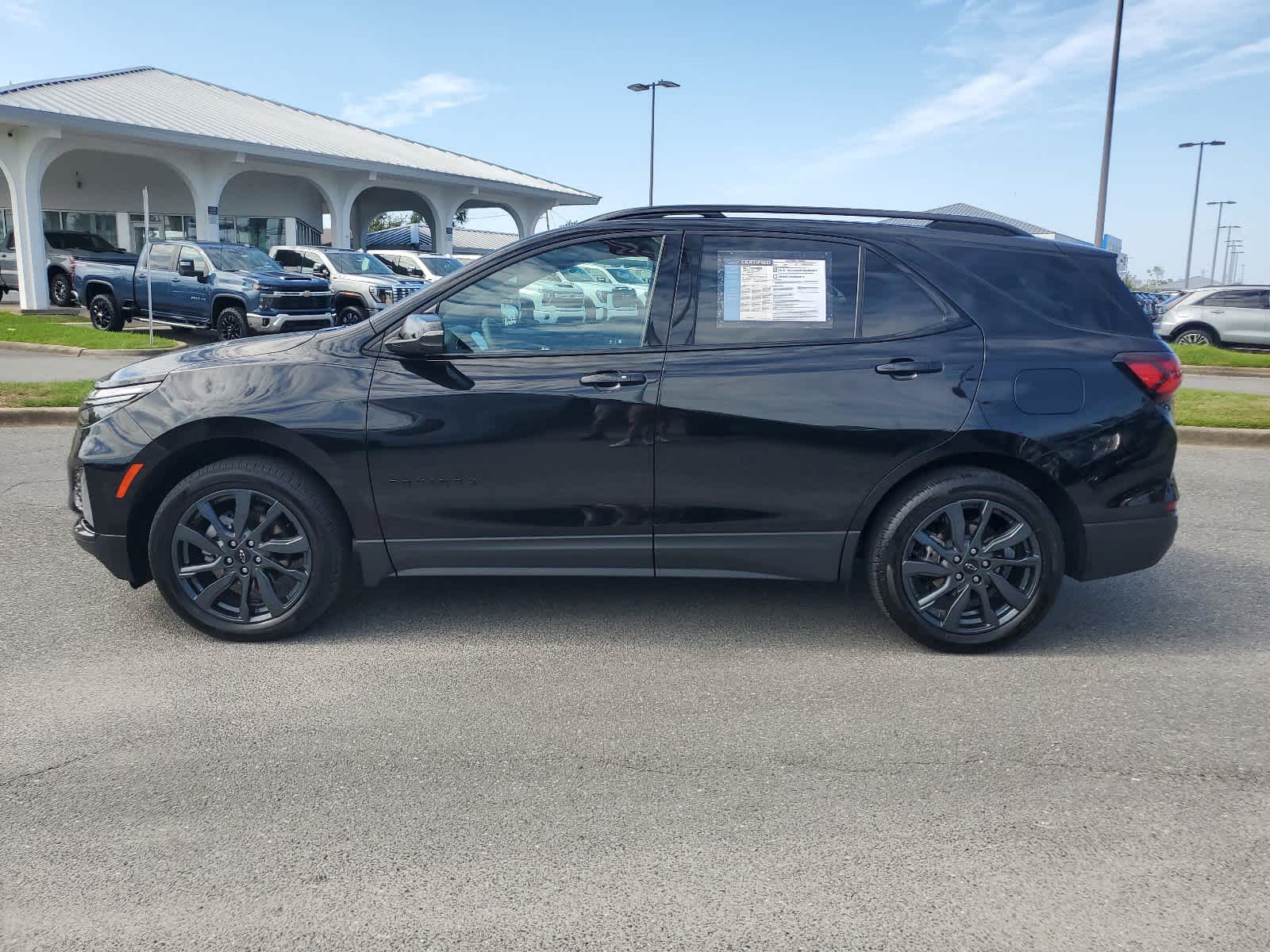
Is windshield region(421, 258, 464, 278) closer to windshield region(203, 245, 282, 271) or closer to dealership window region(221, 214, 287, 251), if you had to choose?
windshield region(203, 245, 282, 271)

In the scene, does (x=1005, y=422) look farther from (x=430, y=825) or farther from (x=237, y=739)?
(x=237, y=739)

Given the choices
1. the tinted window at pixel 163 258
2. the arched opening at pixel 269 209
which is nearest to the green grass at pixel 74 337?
the tinted window at pixel 163 258

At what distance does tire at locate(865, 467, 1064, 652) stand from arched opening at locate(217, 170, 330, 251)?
107 feet

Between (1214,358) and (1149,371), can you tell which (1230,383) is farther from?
(1149,371)

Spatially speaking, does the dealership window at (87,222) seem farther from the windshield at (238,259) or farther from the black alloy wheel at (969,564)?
the black alloy wheel at (969,564)

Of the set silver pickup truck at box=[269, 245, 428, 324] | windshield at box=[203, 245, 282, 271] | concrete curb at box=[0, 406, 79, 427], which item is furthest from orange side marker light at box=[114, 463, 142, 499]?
silver pickup truck at box=[269, 245, 428, 324]

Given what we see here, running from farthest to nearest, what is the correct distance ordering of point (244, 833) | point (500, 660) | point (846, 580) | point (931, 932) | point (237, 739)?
1. point (846, 580)
2. point (500, 660)
3. point (237, 739)
4. point (244, 833)
5. point (931, 932)

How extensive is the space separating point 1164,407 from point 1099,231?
1838 cm

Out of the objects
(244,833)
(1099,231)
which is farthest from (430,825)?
(1099,231)

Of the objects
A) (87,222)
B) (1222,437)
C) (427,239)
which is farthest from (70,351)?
(427,239)

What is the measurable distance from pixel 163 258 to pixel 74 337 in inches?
87.6

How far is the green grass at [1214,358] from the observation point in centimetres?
1834

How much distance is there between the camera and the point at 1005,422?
4238 millimetres

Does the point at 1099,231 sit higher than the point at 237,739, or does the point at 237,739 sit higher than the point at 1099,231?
the point at 1099,231
